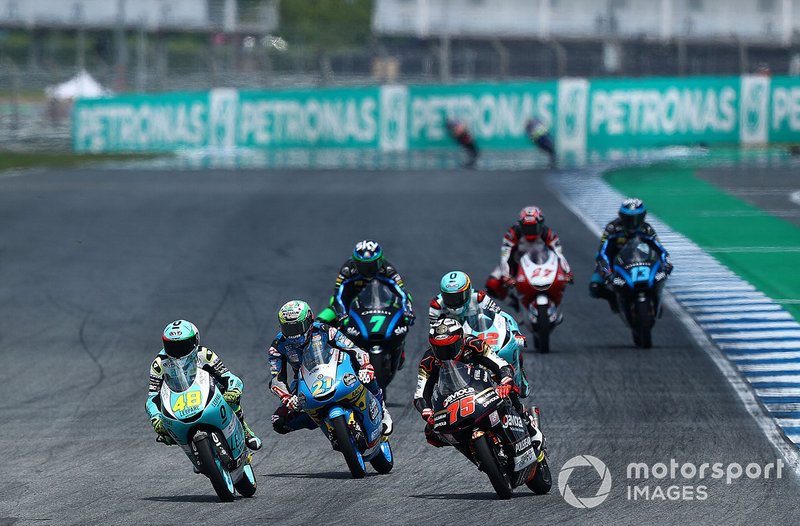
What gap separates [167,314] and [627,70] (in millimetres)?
26080

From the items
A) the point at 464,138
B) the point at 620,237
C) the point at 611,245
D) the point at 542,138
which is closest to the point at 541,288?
the point at 611,245

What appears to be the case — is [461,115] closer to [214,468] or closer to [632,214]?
[632,214]

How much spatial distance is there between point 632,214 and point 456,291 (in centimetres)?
584

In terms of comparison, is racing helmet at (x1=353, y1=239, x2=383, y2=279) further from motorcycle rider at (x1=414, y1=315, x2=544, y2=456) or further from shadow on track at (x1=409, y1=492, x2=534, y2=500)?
shadow on track at (x1=409, y1=492, x2=534, y2=500)

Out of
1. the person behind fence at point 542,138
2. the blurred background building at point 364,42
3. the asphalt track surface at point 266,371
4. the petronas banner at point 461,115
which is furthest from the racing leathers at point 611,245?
the blurred background building at point 364,42

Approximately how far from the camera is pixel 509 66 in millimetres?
45625

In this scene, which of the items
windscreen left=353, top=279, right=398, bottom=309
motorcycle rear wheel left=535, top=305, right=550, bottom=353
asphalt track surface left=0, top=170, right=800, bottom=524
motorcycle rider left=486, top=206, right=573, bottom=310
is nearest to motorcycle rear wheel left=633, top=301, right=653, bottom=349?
asphalt track surface left=0, top=170, right=800, bottom=524

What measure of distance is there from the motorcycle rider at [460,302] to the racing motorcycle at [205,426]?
2.21m

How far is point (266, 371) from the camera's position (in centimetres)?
1662

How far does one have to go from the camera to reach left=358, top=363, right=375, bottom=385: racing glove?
12008 millimetres

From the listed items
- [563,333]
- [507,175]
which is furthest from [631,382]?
[507,175]

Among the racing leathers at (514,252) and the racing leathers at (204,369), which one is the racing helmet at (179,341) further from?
the racing leathers at (514,252)

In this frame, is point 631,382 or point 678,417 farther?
point 631,382

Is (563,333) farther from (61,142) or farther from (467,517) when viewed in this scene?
(61,142)
